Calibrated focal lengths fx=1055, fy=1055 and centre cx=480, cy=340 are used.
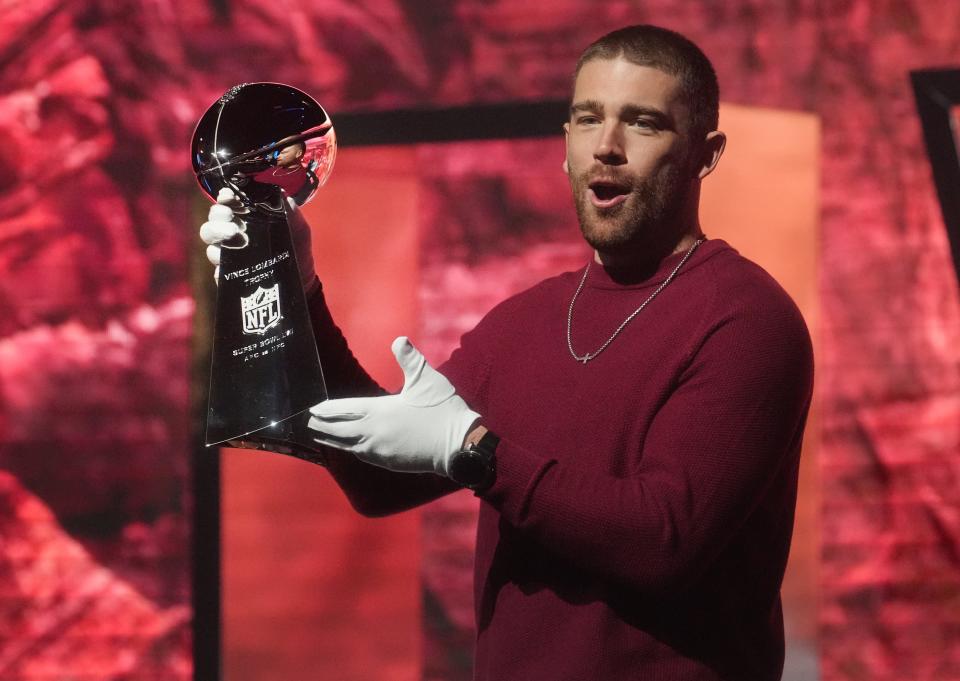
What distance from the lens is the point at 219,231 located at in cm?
132

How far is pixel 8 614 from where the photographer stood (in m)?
2.34

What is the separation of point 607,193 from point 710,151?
0.17m

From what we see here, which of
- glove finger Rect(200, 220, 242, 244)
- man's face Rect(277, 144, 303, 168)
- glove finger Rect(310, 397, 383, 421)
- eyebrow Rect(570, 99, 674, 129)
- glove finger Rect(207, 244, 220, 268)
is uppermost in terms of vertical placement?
eyebrow Rect(570, 99, 674, 129)

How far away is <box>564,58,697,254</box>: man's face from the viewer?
1.35 meters

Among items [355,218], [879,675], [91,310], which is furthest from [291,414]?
[879,675]

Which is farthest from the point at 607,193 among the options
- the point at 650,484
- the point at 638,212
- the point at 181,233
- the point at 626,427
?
the point at 181,233

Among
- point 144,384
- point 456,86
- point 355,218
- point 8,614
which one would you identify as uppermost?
point 456,86

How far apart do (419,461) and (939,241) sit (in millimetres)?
1395

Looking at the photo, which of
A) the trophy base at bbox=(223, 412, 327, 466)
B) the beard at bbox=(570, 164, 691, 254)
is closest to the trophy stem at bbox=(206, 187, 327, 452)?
the trophy base at bbox=(223, 412, 327, 466)

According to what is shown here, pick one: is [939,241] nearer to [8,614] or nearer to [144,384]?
[144,384]

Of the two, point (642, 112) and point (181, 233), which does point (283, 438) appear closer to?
point (642, 112)

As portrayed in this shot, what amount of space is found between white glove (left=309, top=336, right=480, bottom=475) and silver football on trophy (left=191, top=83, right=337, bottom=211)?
12.2 inches

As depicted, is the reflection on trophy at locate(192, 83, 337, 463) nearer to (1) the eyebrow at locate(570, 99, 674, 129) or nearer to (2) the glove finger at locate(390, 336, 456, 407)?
(2) the glove finger at locate(390, 336, 456, 407)

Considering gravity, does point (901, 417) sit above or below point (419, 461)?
below
